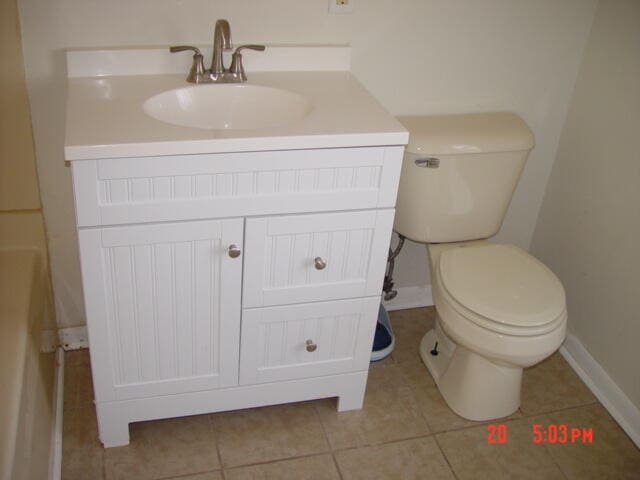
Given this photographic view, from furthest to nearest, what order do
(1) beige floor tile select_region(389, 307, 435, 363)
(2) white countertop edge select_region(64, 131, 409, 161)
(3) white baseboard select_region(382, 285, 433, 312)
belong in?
(3) white baseboard select_region(382, 285, 433, 312) → (1) beige floor tile select_region(389, 307, 435, 363) → (2) white countertop edge select_region(64, 131, 409, 161)

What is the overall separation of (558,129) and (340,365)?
107cm

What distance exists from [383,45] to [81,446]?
138 centimetres

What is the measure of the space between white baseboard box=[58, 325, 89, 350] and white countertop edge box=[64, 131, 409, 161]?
0.92m

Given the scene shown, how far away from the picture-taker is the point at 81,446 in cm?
187

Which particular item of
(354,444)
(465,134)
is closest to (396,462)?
(354,444)

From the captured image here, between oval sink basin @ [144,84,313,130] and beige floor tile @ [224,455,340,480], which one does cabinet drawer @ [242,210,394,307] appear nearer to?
oval sink basin @ [144,84,313,130]

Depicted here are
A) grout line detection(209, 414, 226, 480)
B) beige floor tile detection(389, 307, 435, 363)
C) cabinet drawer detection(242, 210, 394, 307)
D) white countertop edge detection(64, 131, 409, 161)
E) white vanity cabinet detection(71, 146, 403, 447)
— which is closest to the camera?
white countertop edge detection(64, 131, 409, 161)

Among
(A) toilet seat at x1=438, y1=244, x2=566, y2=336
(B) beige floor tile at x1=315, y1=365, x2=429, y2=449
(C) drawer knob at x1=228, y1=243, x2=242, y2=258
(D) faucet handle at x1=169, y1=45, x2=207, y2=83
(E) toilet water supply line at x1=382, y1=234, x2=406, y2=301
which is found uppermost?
(D) faucet handle at x1=169, y1=45, x2=207, y2=83

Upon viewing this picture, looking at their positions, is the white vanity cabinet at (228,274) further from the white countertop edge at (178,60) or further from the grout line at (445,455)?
the white countertop edge at (178,60)

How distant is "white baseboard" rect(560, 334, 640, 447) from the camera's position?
2033 millimetres

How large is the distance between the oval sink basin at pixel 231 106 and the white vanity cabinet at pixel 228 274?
262mm

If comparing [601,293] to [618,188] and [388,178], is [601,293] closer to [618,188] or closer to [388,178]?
[618,188]

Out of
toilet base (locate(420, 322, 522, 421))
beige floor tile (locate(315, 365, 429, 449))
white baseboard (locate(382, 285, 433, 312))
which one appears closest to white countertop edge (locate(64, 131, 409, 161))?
toilet base (locate(420, 322, 522, 421))
